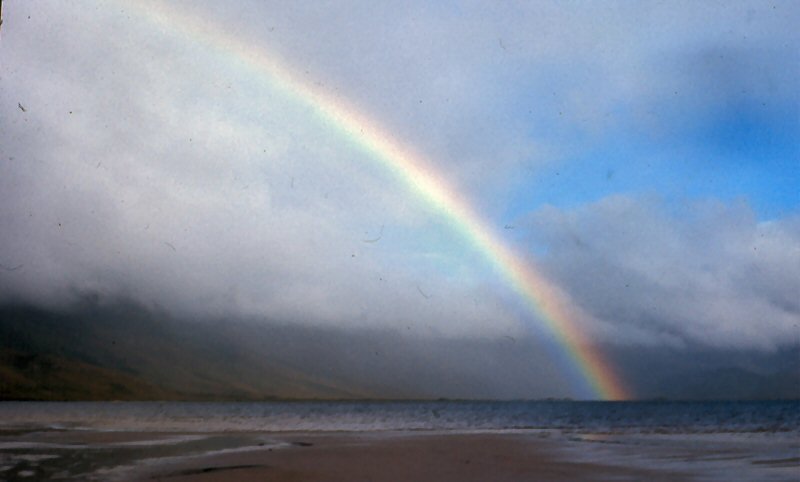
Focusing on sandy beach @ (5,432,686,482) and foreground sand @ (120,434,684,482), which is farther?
sandy beach @ (5,432,686,482)

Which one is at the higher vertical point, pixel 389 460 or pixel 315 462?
pixel 389 460

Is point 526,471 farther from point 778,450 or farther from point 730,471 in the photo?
point 778,450

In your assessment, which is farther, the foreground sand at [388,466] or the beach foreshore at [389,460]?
the beach foreshore at [389,460]

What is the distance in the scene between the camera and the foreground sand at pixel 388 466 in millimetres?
27125

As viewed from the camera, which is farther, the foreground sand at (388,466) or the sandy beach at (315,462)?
the sandy beach at (315,462)

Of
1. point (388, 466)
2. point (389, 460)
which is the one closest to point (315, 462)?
point (389, 460)

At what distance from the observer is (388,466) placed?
103 ft

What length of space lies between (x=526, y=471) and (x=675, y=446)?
18.0m

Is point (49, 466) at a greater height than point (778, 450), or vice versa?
point (778, 450)

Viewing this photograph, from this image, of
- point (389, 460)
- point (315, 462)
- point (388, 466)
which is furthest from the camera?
point (389, 460)

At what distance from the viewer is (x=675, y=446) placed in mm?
43438

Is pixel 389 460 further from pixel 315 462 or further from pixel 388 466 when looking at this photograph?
pixel 315 462

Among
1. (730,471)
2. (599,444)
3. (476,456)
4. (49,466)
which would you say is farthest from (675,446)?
(49,466)

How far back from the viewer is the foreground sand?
27125 millimetres
